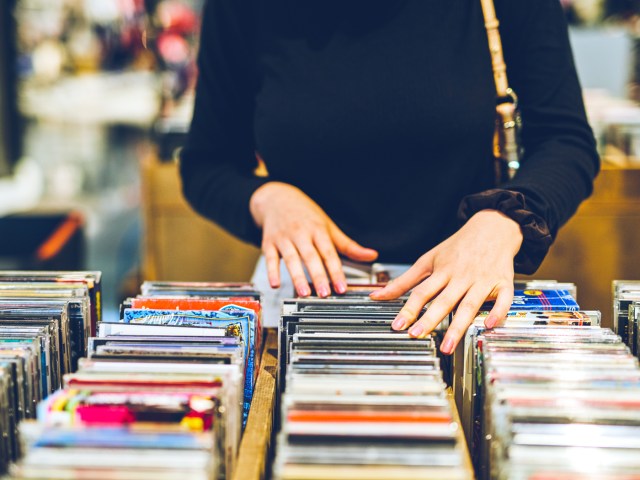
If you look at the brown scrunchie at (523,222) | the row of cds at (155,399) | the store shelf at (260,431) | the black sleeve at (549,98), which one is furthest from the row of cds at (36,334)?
the black sleeve at (549,98)

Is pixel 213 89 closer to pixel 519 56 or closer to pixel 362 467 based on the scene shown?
pixel 519 56

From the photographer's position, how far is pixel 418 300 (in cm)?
104

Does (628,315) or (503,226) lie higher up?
(503,226)

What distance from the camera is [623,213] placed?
3264mm

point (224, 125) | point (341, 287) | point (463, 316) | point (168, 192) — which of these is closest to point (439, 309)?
point (463, 316)

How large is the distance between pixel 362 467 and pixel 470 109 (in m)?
0.85

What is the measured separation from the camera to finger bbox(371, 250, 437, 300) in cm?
112

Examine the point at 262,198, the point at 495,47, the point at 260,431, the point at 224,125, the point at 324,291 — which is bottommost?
the point at 260,431

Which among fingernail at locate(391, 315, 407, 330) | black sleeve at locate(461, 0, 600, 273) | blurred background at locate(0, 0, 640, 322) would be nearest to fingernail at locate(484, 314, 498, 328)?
fingernail at locate(391, 315, 407, 330)

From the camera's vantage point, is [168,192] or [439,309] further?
[168,192]

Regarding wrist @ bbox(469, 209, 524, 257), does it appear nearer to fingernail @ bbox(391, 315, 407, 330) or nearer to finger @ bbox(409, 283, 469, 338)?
finger @ bbox(409, 283, 469, 338)

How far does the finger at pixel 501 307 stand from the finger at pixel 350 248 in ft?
1.20

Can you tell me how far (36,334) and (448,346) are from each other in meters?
0.51

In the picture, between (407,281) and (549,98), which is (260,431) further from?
(549,98)
